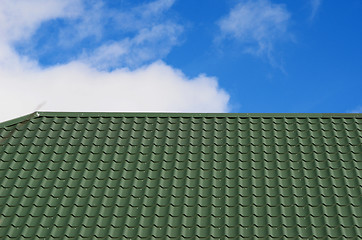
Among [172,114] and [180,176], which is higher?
[172,114]


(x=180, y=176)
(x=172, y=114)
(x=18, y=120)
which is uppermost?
(x=172, y=114)

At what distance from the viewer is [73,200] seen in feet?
40.8

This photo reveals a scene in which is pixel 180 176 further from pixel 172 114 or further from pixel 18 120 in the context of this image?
pixel 18 120

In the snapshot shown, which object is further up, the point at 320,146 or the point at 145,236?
the point at 320,146

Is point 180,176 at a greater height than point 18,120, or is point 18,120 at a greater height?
point 18,120

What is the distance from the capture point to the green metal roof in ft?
38.0

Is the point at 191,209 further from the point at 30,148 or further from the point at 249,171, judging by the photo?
the point at 30,148

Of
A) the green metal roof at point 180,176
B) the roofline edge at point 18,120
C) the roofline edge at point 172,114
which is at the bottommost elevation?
the green metal roof at point 180,176

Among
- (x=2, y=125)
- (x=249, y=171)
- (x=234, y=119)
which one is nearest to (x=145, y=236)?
(x=249, y=171)

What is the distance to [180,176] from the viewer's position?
13.1 meters

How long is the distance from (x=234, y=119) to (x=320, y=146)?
2.41m

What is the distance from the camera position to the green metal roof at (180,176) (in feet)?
38.0

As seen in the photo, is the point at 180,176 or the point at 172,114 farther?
the point at 172,114

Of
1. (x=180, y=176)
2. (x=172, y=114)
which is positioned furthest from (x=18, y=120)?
(x=180, y=176)
